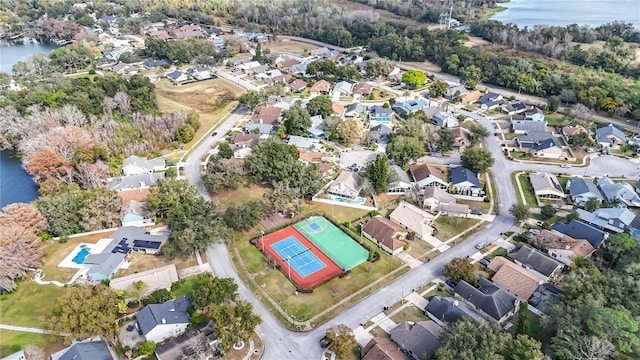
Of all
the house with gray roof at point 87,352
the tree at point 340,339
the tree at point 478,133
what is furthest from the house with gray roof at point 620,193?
the house with gray roof at point 87,352

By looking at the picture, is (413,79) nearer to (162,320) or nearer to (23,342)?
(162,320)

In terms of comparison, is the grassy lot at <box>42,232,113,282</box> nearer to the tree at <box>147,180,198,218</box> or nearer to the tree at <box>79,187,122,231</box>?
the tree at <box>79,187,122,231</box>

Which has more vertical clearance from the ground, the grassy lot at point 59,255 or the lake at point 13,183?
the lake at point 13,183

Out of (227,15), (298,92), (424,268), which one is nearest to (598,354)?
(424,268)

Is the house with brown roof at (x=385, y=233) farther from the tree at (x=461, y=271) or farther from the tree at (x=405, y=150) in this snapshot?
the tree at (x=405, y=150)

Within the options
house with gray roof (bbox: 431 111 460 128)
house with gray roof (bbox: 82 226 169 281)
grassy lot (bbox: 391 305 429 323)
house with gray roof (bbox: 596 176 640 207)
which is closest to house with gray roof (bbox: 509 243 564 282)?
grassy lot (bbox: 391 305 429 323)
